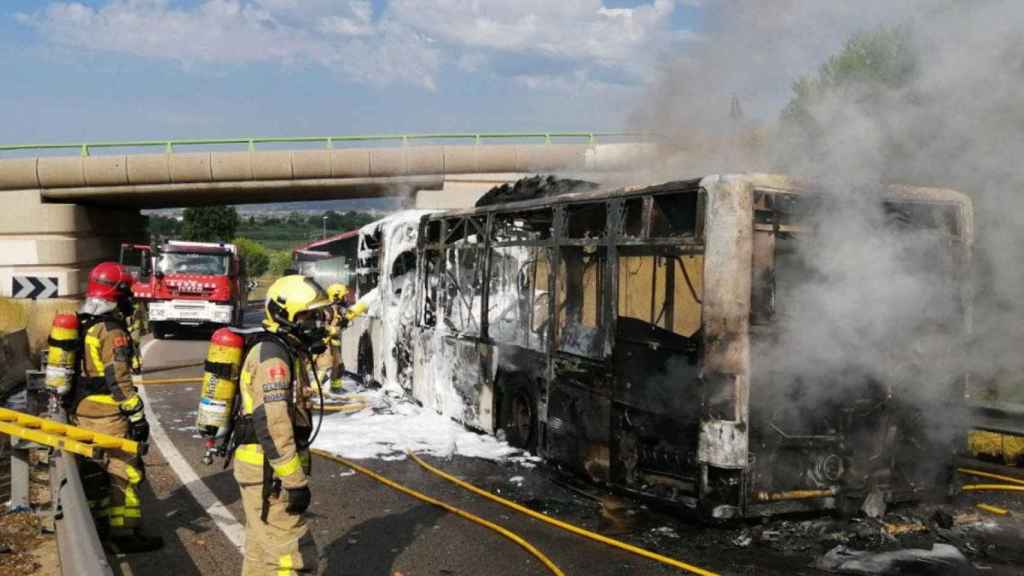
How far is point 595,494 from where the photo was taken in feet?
24.0

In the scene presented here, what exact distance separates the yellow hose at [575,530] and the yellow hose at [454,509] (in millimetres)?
352

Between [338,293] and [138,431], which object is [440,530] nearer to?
[138,431]

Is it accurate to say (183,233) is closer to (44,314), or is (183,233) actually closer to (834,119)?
(44,314)

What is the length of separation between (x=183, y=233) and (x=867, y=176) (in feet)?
256

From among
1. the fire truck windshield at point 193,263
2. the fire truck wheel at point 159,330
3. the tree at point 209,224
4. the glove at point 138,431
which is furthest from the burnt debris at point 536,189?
the tree at point 209,224

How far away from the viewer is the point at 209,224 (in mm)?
74625

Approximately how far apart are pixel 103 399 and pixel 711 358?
420cm

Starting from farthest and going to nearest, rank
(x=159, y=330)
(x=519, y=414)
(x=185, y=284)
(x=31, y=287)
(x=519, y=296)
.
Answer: (x=159, y=330)
(x=185, y=284)
(x=31, y=287)
(x=519, y=414)
(x=519, y=296)

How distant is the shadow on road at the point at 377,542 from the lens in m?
5.57

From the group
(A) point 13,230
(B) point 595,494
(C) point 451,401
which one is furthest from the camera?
(A) point 13,230

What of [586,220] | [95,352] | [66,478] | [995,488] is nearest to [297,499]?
[66,478]

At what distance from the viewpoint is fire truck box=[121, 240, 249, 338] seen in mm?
22781

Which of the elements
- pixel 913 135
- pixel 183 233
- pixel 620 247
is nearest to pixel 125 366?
pixel 620 247

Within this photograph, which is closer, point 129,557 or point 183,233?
point 129,557
